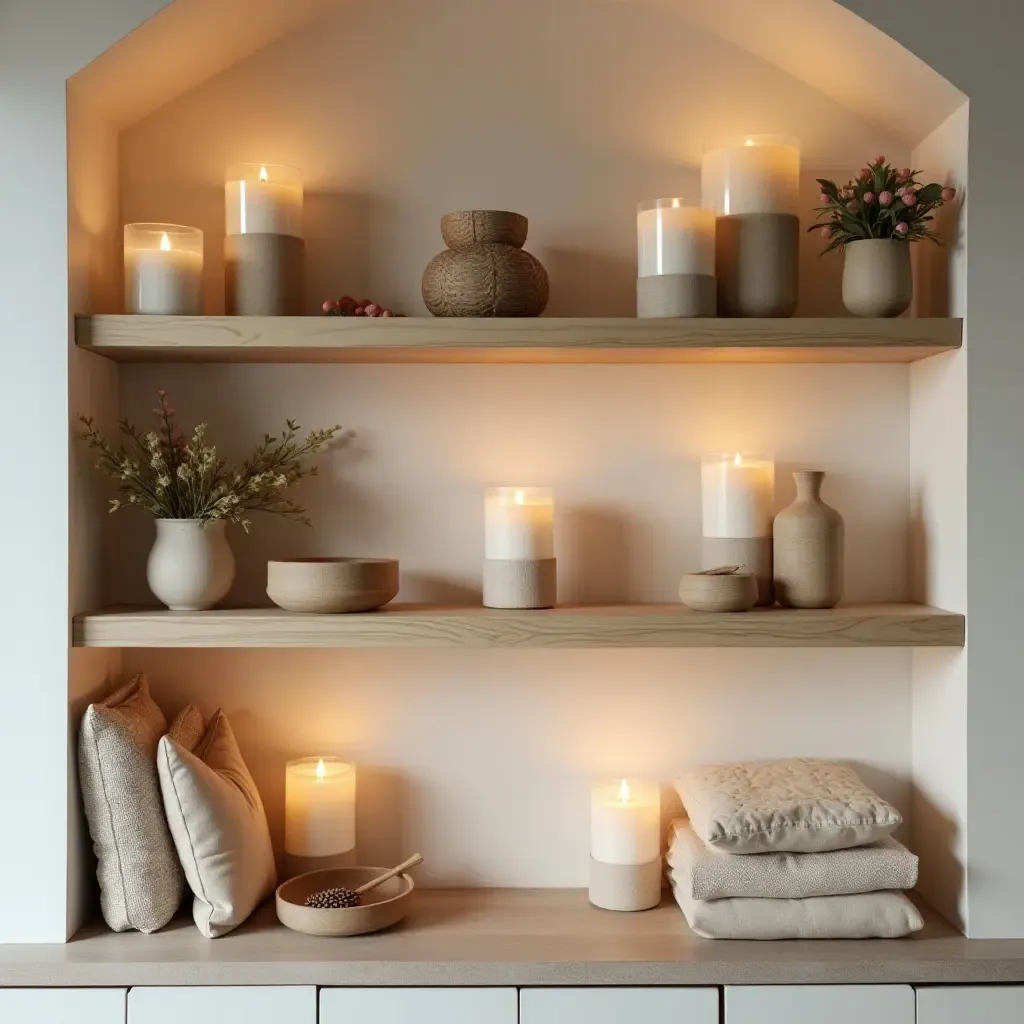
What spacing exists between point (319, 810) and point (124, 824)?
32 cm

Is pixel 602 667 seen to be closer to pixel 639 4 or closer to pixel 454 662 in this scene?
pixel 454 662

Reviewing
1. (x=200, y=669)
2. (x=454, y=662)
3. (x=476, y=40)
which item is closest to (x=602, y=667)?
(x=454, y=662)

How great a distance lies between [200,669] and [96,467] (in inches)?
15.7

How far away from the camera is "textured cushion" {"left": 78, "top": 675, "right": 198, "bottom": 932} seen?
5.49 feet

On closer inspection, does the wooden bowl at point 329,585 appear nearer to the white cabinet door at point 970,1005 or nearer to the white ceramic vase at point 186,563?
the white ceramic vase at point 186,563

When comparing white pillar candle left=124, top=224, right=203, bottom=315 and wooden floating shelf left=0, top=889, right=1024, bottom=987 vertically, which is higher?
white pillar candle left=124, top=224, right=203, bottom=315

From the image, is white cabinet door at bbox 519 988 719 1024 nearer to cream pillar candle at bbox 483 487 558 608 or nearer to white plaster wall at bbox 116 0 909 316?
cream pillar candle at bbox 483 487 558 608

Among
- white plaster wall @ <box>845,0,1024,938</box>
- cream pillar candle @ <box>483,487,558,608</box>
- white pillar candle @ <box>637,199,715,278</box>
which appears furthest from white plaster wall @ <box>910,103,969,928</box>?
cream pillar candle @ <box>483,487,558,608</box>

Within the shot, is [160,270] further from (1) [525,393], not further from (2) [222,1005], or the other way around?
(2) [222,1005]

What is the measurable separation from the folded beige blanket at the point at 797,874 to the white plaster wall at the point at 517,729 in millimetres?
274

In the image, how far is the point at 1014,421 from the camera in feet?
5.60

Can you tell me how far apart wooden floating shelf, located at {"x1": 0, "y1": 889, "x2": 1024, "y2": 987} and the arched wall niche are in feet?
0.94

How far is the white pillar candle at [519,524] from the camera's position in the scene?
1.79 m

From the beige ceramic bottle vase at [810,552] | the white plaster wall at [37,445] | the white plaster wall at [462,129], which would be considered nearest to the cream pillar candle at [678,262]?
the white plaster wall at [462,129]
